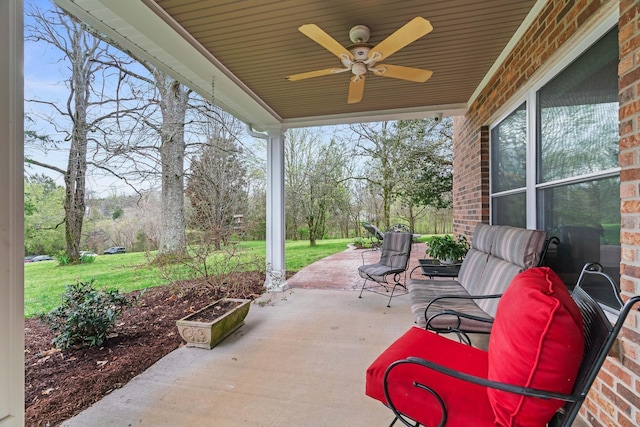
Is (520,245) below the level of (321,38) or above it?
below

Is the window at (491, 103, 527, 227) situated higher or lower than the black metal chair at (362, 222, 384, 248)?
higher

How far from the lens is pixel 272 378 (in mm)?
2090

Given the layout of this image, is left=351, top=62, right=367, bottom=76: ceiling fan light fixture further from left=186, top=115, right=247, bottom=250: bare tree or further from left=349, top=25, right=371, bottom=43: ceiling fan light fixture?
left=186, top=115, right=247, bottom=250: bare tree

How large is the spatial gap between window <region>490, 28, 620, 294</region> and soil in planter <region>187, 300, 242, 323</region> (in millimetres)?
2912

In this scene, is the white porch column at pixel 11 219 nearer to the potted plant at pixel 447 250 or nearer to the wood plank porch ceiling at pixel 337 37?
the wood plank porch ceiling at pixel 337 37

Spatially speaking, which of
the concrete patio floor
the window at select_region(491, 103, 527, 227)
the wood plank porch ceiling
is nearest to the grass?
the concrete patio floor

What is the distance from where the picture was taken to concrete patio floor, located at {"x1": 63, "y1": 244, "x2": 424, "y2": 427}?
169cm

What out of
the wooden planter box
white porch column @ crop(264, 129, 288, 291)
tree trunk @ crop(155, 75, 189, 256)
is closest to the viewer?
the wooden planter box

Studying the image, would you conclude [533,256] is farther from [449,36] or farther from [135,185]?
[135,185]

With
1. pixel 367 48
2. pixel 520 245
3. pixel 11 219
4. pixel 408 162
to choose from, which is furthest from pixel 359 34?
pixel 408 162

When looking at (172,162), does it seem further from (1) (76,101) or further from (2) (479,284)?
(2) (479,284)

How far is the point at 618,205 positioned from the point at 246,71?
3.11 metres

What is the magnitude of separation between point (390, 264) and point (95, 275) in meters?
4.20

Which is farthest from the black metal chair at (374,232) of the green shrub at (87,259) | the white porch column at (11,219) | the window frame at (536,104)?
the white porch column at (11,219)
